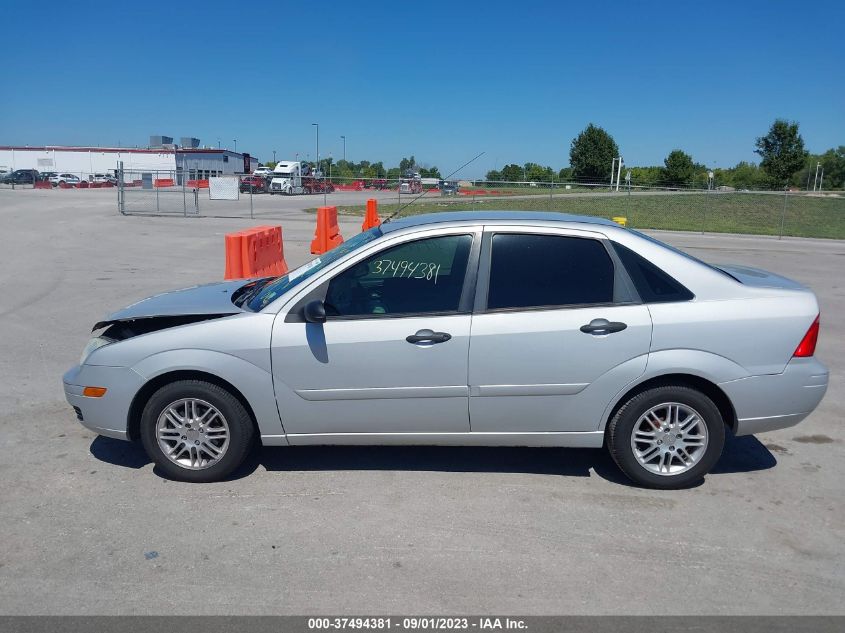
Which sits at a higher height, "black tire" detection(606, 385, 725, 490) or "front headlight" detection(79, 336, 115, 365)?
"front headlight" detection(79, 336, 115, 365)

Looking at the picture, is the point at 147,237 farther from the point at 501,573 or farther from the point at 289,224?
the point at 501,573

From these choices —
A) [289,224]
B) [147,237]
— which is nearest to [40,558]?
[147,237]

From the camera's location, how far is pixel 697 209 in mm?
38062

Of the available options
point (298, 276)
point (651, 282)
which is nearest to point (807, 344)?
point (651, 282)

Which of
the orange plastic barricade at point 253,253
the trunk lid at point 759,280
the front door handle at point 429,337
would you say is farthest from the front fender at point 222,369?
the orange plastic barricade at point 253,253

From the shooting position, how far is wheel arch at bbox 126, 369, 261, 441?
4.65m

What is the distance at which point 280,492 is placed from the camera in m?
4.69

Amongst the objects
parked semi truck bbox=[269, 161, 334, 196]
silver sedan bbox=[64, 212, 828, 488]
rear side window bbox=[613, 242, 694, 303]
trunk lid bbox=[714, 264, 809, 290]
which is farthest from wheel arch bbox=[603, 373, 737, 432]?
parked semi truck bbox=[269, 161, 334, 196]

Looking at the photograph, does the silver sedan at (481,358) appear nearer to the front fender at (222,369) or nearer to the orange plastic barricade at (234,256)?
the front fender at (222,369)

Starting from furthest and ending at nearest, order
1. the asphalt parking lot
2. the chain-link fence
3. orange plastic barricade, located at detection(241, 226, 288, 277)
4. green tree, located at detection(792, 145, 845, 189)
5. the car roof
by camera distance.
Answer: green tree, located at detection(792, 145, 845, 189)
the chain-link fence
orange plastic barricade, located at detection(241, 226, 288, 277)
the car roof
the asphalt parking lot

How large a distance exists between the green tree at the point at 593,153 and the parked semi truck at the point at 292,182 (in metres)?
21.8

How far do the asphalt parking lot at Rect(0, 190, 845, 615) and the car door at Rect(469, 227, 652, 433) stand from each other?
0.56 meters

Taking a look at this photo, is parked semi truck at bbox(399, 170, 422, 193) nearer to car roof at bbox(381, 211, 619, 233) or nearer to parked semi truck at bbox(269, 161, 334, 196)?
car roof at bbox(381, 211, 619, 233)
